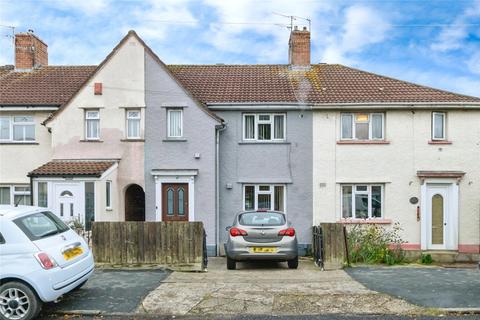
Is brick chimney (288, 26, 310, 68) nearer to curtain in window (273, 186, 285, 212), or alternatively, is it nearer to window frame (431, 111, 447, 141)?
window frame (431, 111, 447, 141)

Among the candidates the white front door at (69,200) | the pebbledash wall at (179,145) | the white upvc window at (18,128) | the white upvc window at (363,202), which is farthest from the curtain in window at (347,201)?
the white upvc window at (18,128)

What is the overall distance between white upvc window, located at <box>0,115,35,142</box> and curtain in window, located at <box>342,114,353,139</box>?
11.7m

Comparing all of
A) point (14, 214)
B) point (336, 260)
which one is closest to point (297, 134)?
point (336, 260)

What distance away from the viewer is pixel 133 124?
1612 cm

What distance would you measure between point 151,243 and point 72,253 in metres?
4.01

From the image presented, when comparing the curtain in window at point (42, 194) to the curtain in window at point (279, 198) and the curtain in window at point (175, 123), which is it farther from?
the curtain in window at point (279, 198)

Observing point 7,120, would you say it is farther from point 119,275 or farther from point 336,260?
point 336,260

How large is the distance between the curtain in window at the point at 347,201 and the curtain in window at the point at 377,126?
2.17m

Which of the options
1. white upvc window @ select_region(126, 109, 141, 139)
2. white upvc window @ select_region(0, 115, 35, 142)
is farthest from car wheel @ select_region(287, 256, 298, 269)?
white upvc window @ select_region(0, 115, 35, 142)

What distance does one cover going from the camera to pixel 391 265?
12508 millimetres

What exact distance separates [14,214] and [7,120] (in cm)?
1110

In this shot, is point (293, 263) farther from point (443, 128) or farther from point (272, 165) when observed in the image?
point (443, 128)

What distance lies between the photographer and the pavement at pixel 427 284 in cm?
804

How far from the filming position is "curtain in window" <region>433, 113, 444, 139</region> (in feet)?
53.4
